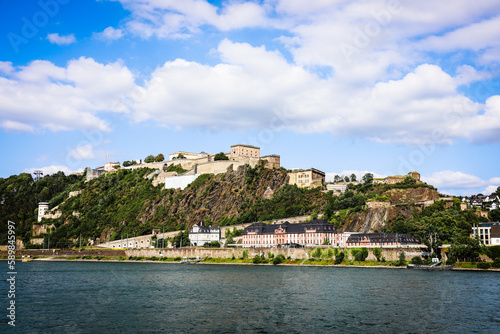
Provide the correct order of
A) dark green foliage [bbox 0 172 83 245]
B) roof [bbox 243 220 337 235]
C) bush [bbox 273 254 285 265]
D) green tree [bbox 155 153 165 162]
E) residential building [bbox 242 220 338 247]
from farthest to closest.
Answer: green tree [bbox 155 153 165 162] → dark green foliage [bbox 0 172 83 245] → roof [bbox 243 220 337 235] → residential building [bbox 242 220 338 247] → bush [bbox 273 254 285 265]

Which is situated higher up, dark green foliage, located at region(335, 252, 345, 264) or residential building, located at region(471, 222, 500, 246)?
residential building, located at region(471, 222, 500, 246)

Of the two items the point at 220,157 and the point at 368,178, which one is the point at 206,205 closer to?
the point at 220,157

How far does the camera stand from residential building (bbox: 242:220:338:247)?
89375 millimetres

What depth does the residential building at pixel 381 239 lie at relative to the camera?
76750 mm

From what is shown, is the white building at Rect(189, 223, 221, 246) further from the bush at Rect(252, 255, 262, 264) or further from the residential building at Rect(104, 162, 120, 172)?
the residential building at Rect(104, 162, 120, 172)

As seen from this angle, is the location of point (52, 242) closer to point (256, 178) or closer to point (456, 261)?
point (256, 178)

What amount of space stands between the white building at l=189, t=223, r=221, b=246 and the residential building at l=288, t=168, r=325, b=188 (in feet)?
76.9

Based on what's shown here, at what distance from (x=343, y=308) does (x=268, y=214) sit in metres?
71.0

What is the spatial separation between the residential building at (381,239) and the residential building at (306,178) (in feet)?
103

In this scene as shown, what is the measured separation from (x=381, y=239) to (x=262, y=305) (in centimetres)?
4621

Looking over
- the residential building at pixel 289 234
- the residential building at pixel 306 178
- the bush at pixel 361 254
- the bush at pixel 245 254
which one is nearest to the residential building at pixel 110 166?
the residential building at pixel 306 178

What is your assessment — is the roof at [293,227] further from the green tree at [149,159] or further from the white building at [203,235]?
the green tree at [149,159]

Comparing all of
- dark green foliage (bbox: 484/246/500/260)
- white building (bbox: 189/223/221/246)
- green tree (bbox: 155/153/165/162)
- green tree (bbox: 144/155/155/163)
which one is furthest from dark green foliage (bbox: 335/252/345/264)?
green tree (bbox: 144/155/155/163)

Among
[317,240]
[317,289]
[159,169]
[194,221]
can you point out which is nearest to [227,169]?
[194,221]
